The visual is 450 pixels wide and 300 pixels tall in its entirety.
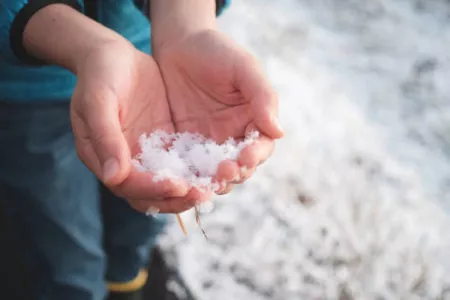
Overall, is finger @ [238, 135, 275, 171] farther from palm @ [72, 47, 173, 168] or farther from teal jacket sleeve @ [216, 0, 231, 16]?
teal jacket sleeve @ [216, 0, 231, 16]

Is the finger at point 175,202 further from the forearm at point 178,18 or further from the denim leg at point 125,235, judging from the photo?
the denim leg at point 125,235

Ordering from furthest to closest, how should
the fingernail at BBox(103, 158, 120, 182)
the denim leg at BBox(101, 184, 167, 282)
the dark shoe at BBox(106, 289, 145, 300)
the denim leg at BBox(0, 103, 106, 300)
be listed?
the dark shoe at BBox(106, 289, 145, 300) → the denim leg at BBox(101, 184, 167, 282) → the denim leg at BBox(0, 103, 106, 300) → the fingernail at BBox(103, 158, 120, 182)

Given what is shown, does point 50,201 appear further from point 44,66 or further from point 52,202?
point 44,66

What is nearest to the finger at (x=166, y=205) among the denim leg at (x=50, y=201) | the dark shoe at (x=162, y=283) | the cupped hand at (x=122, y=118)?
the cupped hand at (x=122, y=118)

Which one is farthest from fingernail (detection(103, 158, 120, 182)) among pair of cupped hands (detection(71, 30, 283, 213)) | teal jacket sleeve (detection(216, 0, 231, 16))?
teal jacket sleeve (detection(216, 0, 231, 16))

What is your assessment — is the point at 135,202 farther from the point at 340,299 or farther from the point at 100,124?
the point at 340,299

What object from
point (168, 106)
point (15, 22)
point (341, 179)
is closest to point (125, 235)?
point (168, 106)

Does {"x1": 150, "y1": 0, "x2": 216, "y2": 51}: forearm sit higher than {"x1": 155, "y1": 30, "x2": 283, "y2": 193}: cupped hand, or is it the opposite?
{"x1": 150, "y1": 0, "x2": 216, "y2": 51}: forearm

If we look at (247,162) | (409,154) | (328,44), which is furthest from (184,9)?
(328,44)
